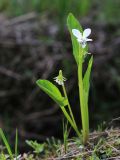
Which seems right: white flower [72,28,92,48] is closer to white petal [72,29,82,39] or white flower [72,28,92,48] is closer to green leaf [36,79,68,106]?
white petal [72,29,82,39]

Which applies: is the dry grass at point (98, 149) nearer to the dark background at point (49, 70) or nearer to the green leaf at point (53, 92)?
the green leaf at point (53, 92)

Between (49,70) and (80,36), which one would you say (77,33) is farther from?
(49,70)

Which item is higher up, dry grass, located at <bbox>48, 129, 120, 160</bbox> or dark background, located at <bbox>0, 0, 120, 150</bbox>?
dark background, located at <bbox>0, 0, 120, 150</bbox>

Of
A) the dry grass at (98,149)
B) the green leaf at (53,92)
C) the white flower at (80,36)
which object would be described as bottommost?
the dry grass at (98,149)

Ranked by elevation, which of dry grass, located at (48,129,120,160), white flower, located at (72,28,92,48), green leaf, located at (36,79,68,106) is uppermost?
white flower, located at (72,28,92,48)

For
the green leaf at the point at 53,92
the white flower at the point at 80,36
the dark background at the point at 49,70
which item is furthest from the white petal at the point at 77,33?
the dark background at the point at 49,70

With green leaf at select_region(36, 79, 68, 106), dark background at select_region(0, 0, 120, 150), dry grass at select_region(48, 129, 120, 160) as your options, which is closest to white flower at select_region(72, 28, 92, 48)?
green leaf at select_region(36, 79, 68, 106)

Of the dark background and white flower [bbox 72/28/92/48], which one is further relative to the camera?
the dark background

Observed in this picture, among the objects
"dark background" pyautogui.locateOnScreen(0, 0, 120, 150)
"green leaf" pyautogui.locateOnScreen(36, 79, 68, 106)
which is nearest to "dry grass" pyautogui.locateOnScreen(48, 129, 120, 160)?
"green leaf" pyautogui.locateOnScreen(36, 79, 68, 106)
